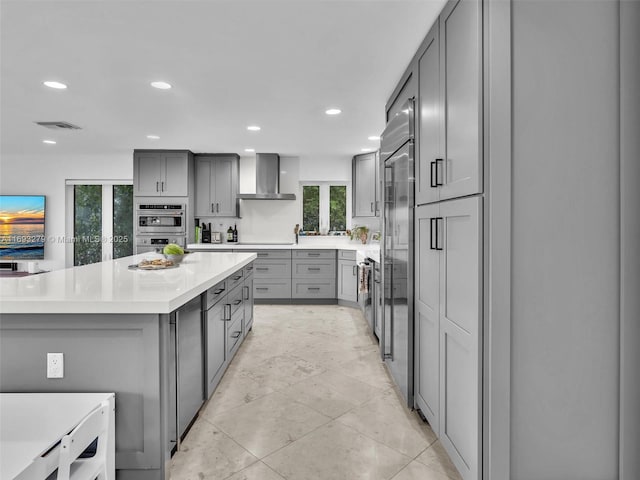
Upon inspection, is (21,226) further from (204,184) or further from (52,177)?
(204,184)

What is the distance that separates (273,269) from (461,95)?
4.33m

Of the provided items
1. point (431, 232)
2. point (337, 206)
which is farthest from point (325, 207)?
point (431, 232)

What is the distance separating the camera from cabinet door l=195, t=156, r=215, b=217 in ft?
19.1

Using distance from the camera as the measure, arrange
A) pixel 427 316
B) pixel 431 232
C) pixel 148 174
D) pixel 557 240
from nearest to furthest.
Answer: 1. pixel 557 240
2. pixel 431 232
3. pixel 427 316
4. pixel 148 174

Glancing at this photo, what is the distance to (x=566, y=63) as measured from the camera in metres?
1.37

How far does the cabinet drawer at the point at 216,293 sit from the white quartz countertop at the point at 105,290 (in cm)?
11

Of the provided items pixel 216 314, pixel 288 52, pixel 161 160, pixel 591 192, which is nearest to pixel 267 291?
pixel 161 160

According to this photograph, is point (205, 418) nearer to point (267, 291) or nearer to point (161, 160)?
point (267, 291)

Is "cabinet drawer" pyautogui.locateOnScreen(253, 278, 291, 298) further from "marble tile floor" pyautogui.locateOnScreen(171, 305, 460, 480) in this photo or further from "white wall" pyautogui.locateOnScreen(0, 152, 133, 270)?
"white wall" pyautogui.locateOnScreen(0, 152, 133, 270)

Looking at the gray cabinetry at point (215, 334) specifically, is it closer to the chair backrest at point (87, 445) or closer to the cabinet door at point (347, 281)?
the chair backrest at point (87, 445)

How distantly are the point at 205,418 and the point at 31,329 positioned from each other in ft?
3.66

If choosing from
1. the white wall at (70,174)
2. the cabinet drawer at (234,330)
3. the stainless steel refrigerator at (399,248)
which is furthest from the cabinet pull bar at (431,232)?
the white wall at (70,174)

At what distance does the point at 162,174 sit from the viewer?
217 inches

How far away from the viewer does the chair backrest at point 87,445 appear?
108 centimetres
